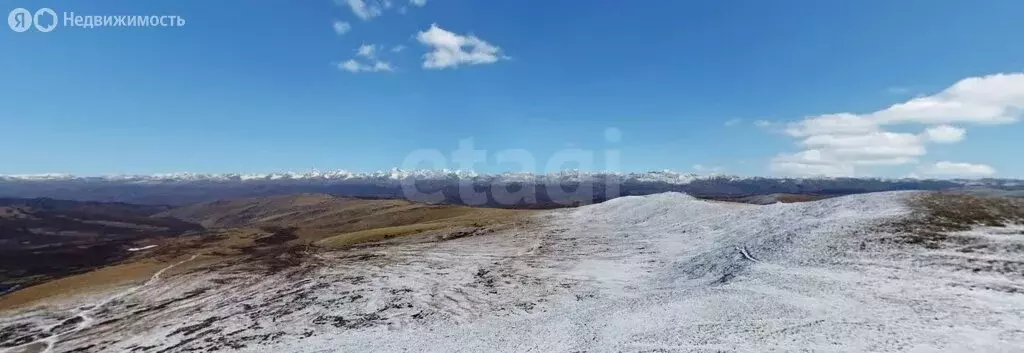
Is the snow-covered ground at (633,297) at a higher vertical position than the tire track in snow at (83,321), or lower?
higher

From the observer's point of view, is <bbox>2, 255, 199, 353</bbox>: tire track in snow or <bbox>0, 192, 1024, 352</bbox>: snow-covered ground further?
<bbox>2, 255, 199, 353</bbox>: tire track in snow

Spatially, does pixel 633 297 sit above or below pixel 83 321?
above

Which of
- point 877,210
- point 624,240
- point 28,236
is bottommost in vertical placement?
point 28,236

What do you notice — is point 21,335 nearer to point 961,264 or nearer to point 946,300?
point 946,300

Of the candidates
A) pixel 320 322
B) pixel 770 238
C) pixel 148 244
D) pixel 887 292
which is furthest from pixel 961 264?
pixel 148 244

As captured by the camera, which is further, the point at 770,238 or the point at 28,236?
the point at 28,236

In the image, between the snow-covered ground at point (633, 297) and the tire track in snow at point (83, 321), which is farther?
the tire track in snow at point (83, 321)

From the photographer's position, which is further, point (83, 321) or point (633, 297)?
point (83, 321)

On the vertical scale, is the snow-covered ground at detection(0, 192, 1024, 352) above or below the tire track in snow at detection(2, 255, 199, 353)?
above
